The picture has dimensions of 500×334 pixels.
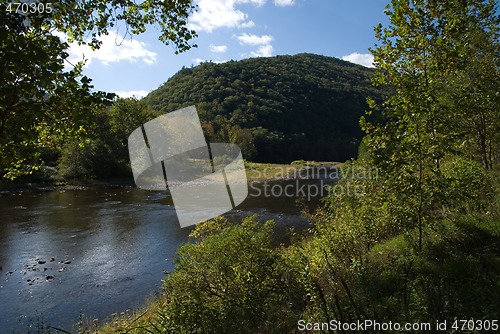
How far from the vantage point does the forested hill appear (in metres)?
88.2

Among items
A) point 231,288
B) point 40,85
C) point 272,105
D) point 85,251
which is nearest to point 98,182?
point 85,251

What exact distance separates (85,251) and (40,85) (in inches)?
517

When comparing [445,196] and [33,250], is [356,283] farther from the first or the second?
[33,250]

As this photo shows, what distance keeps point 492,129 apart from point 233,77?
345 feet

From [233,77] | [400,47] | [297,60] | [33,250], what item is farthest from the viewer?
[297,60]

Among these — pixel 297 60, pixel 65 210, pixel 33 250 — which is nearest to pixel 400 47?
pixel 33 250

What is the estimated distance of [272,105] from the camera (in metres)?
100

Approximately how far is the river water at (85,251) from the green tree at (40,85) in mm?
5981

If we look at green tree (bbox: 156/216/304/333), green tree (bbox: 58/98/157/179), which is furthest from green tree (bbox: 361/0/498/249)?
green tree (bbox: 58/98/157/179)

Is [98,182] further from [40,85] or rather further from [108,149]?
[40,85]

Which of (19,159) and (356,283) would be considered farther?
(356,283)

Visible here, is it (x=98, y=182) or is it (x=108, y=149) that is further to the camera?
(x=108, y=149)

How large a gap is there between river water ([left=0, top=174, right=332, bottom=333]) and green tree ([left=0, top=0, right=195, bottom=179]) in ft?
19.6

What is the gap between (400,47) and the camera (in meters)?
7.45
